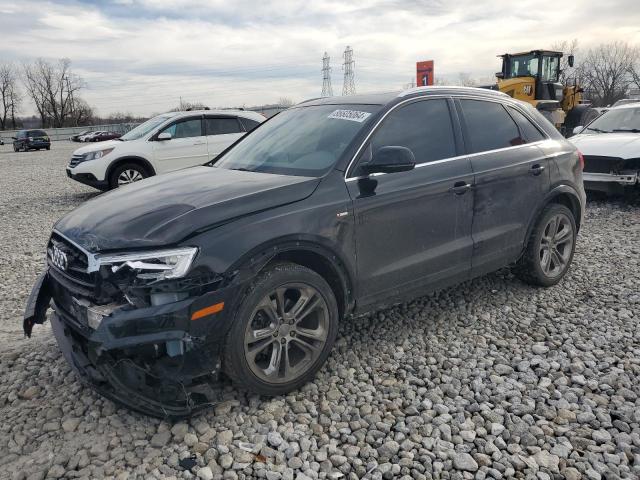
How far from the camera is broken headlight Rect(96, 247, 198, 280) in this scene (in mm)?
2637

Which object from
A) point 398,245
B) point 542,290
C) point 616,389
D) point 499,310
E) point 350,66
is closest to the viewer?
point 616,389

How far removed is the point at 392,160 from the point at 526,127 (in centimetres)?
200

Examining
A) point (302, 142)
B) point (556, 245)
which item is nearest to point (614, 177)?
point (556, 245)

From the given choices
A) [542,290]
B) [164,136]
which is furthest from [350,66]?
[542,290]

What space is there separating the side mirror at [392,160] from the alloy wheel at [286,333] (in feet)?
2.93

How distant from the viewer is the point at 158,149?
10.5m

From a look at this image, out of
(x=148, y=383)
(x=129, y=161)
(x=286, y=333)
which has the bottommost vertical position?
(x=148, y=383)

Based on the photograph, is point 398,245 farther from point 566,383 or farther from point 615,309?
point 615,309

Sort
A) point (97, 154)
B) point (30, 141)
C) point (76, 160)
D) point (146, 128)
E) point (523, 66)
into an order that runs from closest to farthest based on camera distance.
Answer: point (97, 154) → point (76, 160) → point (146, 128) → point (523, 66) → point (30, 141)

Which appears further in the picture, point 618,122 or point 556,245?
point 618,122

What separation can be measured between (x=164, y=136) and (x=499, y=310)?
8.26 meters

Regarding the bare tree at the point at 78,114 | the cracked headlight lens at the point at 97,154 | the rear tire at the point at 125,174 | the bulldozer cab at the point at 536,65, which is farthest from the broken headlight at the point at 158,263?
the bare tree at the point at 78,114

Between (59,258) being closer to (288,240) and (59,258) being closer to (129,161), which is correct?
(288,240)

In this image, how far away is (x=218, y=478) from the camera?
2504 mm
